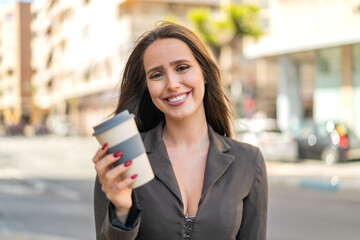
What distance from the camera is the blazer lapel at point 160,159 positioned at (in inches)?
77.8

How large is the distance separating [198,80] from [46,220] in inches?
295

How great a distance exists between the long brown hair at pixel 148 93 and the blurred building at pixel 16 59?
80872mm

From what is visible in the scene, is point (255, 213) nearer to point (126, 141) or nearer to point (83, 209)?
point (126, 141)

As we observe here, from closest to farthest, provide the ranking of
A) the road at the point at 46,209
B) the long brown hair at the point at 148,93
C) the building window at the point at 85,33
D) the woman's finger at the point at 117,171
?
the woman's finger at the point at 117,171 → the long brown hair at the point at 148,93 → the road at the point at 46,209 → the building window at the point at 85,33

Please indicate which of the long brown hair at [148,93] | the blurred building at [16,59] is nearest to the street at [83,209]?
the long brown hair at [148,93]

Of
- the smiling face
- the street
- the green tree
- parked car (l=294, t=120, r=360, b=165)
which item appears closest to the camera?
the smiling face

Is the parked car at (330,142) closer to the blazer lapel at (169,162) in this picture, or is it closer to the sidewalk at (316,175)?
the sidewalk at (316,175)

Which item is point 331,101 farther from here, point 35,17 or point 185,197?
point 35,17

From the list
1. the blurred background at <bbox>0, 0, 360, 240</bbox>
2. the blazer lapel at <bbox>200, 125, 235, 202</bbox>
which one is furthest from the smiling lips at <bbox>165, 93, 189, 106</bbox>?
the blurred background at <bbox>0, 0, 360, 240</bbox>

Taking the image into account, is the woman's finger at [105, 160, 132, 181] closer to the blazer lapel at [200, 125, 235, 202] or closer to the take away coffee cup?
the take away coffee cup

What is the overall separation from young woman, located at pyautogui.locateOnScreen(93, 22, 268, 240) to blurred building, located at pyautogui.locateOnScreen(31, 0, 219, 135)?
88.6ft

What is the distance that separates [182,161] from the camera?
6.88 feet

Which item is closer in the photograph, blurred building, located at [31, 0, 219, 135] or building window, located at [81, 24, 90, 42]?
blurred building, located at [31, 0, 219, 135]

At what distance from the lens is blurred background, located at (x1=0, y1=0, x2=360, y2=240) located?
9.19m
